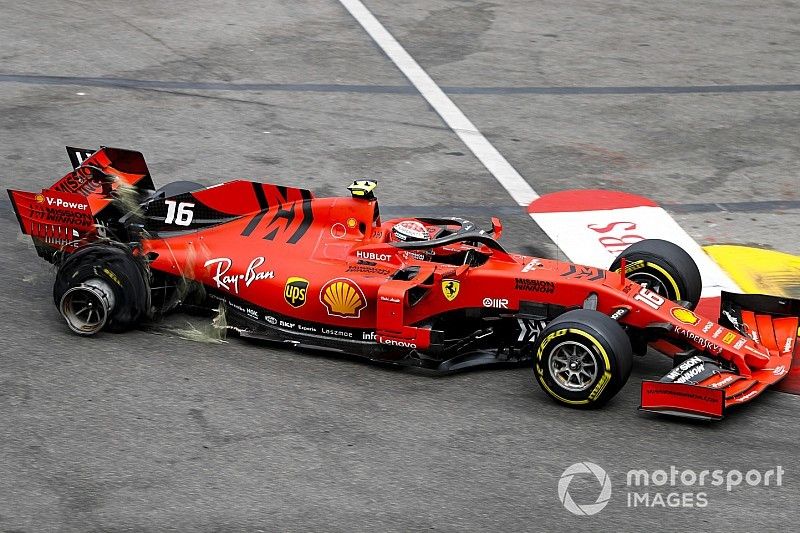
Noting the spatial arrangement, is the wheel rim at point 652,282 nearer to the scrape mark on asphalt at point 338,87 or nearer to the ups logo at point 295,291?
the ups logo at point 295,291

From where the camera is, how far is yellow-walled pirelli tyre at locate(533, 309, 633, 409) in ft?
24.8

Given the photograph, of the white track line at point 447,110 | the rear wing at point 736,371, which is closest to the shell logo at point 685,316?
the rear wing at point 736,371

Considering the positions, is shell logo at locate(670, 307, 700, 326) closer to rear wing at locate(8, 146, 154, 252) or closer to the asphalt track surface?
the asphalt track surface

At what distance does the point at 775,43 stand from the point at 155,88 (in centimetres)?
922

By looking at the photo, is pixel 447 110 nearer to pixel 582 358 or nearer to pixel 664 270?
pixel 664 270

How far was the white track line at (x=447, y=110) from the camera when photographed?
1248 cm

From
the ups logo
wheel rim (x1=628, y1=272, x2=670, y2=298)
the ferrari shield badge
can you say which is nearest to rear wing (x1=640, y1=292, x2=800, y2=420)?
wheel rim (x1=628, y1=272, x2=670, y2=298)

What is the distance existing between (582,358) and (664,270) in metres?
1.48

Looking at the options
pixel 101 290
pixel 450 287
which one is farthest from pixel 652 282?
pixel 101 290

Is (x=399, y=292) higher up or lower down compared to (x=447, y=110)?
lower down

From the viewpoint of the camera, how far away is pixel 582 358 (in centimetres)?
770

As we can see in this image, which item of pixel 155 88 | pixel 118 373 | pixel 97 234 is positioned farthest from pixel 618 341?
pixel 155 88

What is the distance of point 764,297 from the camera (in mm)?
8633

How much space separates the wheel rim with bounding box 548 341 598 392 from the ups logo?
6.18ft
